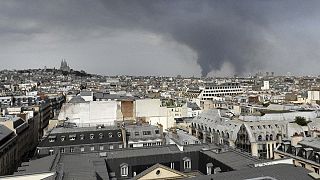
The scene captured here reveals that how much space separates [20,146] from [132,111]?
28.6 meters

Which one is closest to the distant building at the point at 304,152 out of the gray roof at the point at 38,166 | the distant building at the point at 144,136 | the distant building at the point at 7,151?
the distant building at the point at 144,136

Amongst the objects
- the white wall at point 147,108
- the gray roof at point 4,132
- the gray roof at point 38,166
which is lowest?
the gray roof at point 38,166

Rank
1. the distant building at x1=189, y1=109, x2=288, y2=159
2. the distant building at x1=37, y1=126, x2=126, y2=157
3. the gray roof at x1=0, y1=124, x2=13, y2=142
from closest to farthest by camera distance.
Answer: the distant building at x1=37, y1=126, x2=126, y2=157, the gray roof at x1=0, y1=124, x2=13, y2=142, the distant building at x1=189, y1=109, x2=288, y2=159

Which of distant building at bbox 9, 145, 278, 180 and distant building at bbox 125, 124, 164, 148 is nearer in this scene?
distant building at bbox 9, 145, 278, 180

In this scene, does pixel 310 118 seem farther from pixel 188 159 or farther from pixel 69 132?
pixel 69 132

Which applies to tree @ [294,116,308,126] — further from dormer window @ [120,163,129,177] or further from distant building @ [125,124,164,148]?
dormer window @ [120,163,129,177]

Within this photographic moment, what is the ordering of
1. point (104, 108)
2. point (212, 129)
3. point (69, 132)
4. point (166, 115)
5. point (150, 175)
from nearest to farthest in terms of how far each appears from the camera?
1. point (150, 175)
2. point (69, 132)
3. point (212, 129)
4. point (104, 108)
5. point (166, 115)

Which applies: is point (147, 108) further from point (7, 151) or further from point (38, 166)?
point (38, 166)

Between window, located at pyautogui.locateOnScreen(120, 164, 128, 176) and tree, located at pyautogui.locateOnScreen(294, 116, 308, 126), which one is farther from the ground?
tree, located at pyautogui.locateOnScreen(294, 116, 308, 126)

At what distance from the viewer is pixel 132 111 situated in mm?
98000

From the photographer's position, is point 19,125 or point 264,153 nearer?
point 264,153

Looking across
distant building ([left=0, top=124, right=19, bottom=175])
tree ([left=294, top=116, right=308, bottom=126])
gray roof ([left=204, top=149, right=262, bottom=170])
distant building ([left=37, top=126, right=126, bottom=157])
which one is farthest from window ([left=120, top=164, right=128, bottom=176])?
tree ([left=294, top=116, right=308, bottom=126])


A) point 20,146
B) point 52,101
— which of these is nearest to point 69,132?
point 20,146

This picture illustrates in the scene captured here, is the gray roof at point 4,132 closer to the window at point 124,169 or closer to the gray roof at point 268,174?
the window at point 124,169
